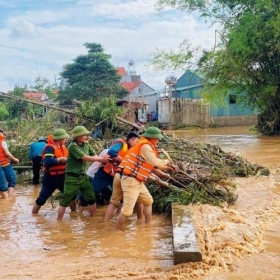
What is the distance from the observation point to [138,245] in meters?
5.96

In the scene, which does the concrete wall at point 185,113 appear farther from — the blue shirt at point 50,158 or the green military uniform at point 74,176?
the green military uniform at point 74,176

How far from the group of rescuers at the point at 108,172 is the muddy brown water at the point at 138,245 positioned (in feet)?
1.04

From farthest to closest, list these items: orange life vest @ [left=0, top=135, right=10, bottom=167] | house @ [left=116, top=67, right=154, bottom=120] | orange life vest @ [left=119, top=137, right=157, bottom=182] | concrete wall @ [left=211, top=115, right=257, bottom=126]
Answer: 1. concrete wall @ [left=211, top=115, right=257, bottom=126]
2. house @ [left=116, top=67, right=154, bottom=120]
3. orange life vest @ [left=0, top=135, right=10, bottom=167]
4. orange life vest @ [left=119, top=137, right=157, bottom=182]

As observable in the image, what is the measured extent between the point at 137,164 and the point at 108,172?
1.50 metres

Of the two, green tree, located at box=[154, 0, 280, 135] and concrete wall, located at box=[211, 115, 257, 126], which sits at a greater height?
green tree, located at box=[154, 0, 280, 135]

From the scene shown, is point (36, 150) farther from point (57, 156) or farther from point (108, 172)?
point (108, 172)

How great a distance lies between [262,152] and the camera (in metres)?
16.7

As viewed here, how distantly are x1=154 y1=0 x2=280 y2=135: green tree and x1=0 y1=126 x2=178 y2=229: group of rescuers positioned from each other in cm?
1638

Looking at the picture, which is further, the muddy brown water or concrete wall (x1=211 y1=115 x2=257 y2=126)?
concrete wall (x1=211 y1=115 x2=257 y2=126)

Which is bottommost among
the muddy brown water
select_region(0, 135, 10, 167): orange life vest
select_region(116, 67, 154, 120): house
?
the muddy brown water

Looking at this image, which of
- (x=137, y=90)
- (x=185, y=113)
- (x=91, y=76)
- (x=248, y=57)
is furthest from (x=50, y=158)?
(x=137, y=90)

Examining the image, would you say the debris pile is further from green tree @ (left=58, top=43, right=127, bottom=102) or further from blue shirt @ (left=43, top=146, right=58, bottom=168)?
green tree @ (left=58, top=43, right=127, bottom=102)

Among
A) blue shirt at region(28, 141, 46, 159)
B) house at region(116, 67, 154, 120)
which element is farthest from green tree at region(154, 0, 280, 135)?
blue shirt at region(28, 141, 46, 159)

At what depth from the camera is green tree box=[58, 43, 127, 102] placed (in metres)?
38.6
